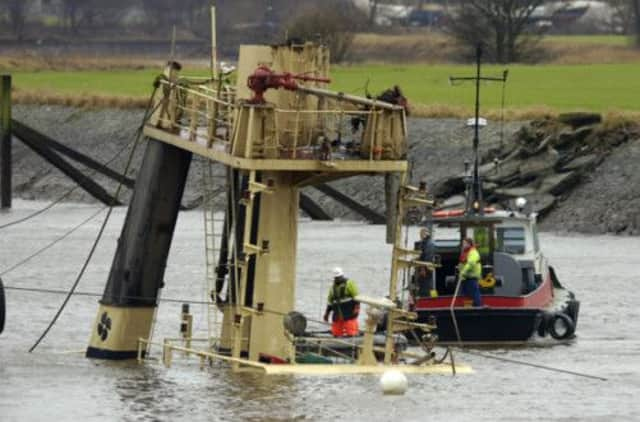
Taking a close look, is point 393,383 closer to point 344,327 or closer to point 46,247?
point 344,327

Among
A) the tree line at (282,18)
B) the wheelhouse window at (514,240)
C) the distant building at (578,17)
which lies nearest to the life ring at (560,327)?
the wheelhouse window at (514,240)

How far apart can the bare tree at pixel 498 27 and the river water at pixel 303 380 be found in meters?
52.8

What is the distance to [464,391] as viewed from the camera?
2762 centimetres

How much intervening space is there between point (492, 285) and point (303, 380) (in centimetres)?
655

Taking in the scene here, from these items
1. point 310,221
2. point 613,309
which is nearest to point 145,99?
point 310,221

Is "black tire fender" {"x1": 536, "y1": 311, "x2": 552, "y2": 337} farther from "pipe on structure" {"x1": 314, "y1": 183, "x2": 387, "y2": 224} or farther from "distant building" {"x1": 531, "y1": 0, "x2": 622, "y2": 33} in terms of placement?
"distant building" {"x1": 531, "y1": 0, "x2": 622, "y2": 33}

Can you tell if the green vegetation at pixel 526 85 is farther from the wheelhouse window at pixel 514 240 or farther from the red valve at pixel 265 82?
the red valve at pixel 265 82

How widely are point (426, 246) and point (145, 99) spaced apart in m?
45.7

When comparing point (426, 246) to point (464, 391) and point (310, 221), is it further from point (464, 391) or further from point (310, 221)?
point (310, 221)

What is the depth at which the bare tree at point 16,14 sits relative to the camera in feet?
394

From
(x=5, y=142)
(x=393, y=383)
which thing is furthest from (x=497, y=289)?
(x=5, y=142)

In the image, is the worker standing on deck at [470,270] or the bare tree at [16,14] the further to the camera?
the bare tree at [16,14]

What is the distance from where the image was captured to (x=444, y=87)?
8012cm

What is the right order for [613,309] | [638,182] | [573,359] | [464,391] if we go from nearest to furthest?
1. [464,391]
2. [573,359]
3. [613,309]
4. [638,182]
